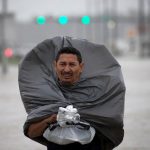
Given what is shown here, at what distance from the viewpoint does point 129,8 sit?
138 meters

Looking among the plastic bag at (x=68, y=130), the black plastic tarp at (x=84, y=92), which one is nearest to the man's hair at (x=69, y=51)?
the black plastic tarp at (x=84, y=92)

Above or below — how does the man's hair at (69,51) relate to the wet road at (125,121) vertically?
above

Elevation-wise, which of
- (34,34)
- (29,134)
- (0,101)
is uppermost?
(29,134)

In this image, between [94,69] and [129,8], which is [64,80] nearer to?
[94,69]

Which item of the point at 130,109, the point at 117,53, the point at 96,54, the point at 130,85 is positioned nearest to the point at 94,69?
the point at 96,54

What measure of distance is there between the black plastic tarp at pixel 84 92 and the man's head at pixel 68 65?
0.39 ft

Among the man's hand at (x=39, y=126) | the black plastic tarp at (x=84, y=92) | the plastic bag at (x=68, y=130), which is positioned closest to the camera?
the plastic bag at (x=68, y=130)

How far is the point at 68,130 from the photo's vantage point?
223 inches

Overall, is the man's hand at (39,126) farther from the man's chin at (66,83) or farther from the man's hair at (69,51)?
the man's hair at (69,51)

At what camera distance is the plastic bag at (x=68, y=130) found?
5.59 m

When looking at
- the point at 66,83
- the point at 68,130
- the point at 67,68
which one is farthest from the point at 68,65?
the point at 68,130

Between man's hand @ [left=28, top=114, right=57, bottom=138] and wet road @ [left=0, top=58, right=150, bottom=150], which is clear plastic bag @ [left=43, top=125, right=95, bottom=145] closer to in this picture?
man's hand @ [left=28, top=114, right=57, bottom=138]

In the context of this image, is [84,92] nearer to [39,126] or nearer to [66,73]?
[66,73]

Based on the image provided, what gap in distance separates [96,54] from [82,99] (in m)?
0.65
